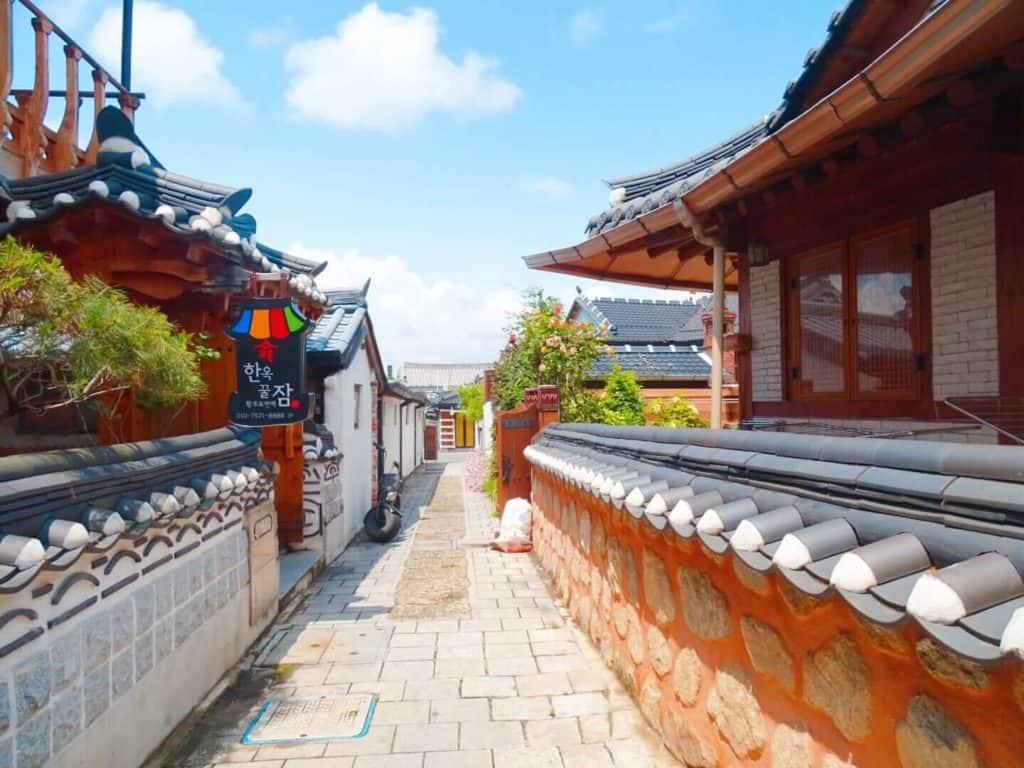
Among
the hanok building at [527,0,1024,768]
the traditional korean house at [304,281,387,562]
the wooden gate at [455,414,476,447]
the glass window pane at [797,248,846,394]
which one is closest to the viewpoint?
the hanok building at [527,0,1024,768]

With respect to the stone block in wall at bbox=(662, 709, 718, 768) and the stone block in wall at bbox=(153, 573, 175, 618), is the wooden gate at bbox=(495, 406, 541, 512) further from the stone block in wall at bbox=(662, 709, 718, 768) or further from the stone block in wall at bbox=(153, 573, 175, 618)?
the stone block in wall at bbox=(662, 709, 718, 768)

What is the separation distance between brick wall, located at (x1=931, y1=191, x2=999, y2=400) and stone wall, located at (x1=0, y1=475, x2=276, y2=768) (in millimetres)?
4658

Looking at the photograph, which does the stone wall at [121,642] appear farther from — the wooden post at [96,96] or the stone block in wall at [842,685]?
the wooden post at [96,96]

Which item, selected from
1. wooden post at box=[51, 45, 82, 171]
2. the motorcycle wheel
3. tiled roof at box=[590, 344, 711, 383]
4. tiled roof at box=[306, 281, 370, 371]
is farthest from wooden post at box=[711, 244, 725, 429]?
tiled roof at box=[590, 344, 711, 383]

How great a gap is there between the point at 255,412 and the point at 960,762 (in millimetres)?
5365

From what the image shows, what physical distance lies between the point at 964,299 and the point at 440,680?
13.8ft

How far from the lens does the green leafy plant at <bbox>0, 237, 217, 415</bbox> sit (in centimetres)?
286

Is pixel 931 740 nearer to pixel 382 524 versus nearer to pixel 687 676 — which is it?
pixel 687 676

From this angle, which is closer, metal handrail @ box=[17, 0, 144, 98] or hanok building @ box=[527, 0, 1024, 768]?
hanok building @ box=[527, 0, 1024, 768]

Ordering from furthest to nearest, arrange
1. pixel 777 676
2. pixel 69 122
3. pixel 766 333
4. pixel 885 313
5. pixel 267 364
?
pixel 69 122, pixel 766 333, pixel 267 364, pixel 885 313, pixel 777 676

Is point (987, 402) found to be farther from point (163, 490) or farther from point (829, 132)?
point (163, 490)

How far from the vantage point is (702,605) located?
3.12 meters

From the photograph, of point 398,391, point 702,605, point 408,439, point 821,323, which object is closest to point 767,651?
point 702,605

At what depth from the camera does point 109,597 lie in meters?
3.25
